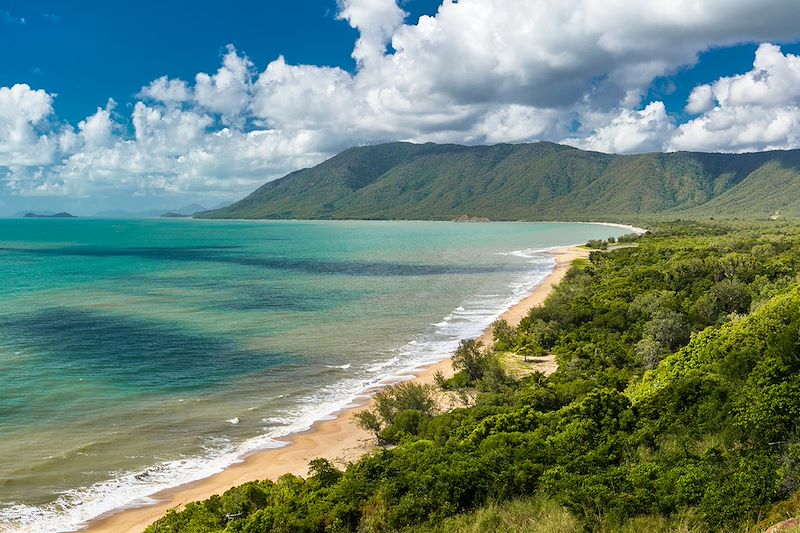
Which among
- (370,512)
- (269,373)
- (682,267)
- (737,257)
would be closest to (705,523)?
(370,512)

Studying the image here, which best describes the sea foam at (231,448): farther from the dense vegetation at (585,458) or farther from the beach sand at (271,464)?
the dense vegetation at (585,458)

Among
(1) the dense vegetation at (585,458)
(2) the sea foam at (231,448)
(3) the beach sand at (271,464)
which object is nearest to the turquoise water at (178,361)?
(2) the sea foam at (231,448)

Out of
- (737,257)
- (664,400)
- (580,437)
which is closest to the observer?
(580,437)

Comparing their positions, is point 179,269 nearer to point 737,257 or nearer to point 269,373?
point 269,373

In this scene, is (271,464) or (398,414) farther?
(398,414)

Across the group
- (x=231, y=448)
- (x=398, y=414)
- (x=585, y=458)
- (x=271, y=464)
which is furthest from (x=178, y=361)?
(x=585, y=458)

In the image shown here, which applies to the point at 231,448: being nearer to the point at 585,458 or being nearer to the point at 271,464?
the point at 271,464
